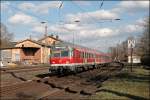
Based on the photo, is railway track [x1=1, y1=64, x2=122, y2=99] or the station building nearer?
railway track [x1=1, y1=64, x2=122, y2=99]

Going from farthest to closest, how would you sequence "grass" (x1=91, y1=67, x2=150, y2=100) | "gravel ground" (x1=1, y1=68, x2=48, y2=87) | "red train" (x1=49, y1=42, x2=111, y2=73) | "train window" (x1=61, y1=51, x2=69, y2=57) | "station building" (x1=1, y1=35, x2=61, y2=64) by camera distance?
"station building" (x1=1, y1=35, x2=61, y2=64) < "train window" (x1=61, y1=51, x2=69, y2=57) < "red train" (x1=49, y1=42, x2=111, y2=73) < "gravel ground" (x1=1, y1=68, x2=48, y2=87) < "grass" (x1=91, y1=67, x2=150, y2=100)

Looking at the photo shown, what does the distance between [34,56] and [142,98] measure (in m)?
78.8

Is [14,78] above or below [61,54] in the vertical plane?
below

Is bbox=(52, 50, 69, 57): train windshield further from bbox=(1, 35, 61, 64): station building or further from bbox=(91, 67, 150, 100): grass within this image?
bbox=(1, 35, 61, 64): station building

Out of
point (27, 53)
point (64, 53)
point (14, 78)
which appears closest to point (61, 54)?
point (64, 53)

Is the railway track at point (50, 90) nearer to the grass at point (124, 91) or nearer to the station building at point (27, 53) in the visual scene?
the grass at point (124, 91)

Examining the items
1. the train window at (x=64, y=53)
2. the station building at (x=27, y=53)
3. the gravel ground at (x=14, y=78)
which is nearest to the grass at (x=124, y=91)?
the gravel ground at (x=14, y=78)

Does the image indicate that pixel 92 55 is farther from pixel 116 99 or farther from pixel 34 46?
pixel 34 46

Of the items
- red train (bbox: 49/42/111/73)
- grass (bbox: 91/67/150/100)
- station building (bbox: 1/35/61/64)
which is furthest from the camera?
station building (bbox: 1/35/61/64)

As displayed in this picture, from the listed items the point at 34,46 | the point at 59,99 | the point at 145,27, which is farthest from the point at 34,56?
the point at 59,99

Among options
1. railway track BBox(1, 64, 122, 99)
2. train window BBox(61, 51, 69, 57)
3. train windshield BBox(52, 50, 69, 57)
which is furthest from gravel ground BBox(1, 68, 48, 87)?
train window BBox(61, 51, 69, 57)

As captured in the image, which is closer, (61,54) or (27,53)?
(61,54)

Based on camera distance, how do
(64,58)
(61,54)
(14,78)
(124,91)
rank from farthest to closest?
1. (61,54)
2. (64,58)
3. (14,78)
4. (124,91)

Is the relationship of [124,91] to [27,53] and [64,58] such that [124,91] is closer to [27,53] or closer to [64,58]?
[64,58]
